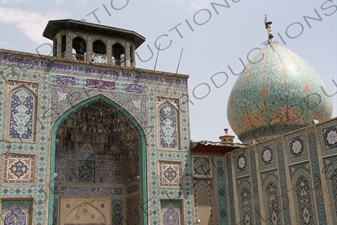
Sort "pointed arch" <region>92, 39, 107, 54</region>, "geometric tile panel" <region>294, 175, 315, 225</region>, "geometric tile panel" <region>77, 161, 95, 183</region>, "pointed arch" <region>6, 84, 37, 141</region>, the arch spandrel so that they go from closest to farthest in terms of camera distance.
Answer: "geometric tile panel" <region>294, 175, 315, 225</region> < "pointed arch" <region>6, 84, 37, 141</region> < the arch spandrel < "geometric tile panel" <region>77, 161, 95, 183</region> < "pointed arch" <region>92, 39, 107, 54</region>

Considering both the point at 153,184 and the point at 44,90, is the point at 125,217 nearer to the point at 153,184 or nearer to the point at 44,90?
the point at 153,184

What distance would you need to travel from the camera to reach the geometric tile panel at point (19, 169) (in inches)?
440

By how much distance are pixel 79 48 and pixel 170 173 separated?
4.93 meters

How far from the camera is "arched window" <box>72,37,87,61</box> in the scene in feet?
47.1

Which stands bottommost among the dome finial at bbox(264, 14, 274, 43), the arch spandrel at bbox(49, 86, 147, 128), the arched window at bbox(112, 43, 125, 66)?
the arch spandrel at bbox(49, 86, 147, 128)

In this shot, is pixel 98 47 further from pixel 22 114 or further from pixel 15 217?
pixel 15 217

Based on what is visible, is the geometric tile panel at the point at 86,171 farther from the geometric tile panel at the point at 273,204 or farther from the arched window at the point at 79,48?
the geometric tile panel at the point at 273,204

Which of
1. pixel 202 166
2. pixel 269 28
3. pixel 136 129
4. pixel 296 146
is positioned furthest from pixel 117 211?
pixel 269 28

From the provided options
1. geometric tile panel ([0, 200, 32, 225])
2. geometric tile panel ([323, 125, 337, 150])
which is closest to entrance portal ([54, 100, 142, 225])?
geometric tile panel ([0, 200, 32, 225])

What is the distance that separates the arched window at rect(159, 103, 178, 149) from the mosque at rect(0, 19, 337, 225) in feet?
0.11

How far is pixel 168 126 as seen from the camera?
13.7 metres

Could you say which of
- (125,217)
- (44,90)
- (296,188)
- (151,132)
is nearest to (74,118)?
(44,90)

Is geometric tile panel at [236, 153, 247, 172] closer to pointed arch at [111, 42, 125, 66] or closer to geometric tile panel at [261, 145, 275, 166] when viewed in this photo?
geometric tile panel at [261, 145, 275, 166]

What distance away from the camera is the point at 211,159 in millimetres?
14180
